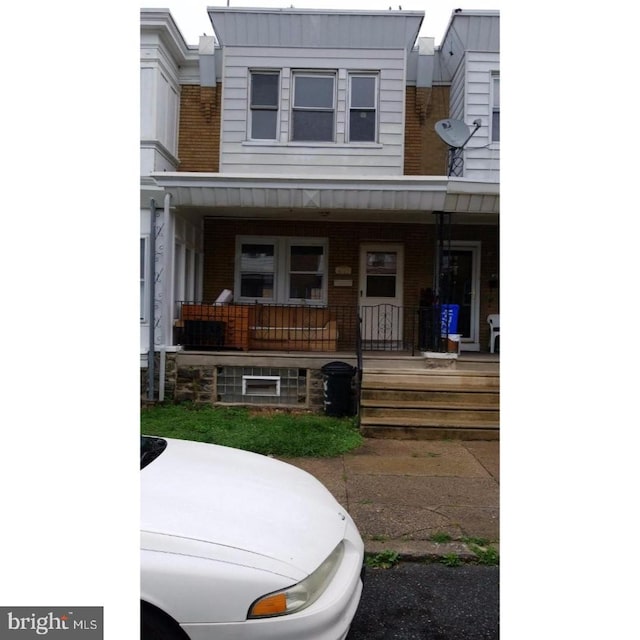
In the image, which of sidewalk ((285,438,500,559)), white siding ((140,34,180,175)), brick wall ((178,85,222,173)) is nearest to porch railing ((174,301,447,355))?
sidewalk ((285,438,500,559))

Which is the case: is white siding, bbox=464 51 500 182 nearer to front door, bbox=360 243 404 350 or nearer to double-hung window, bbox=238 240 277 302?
front door, bbox=360 243 404 350

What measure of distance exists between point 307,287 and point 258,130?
3197mm

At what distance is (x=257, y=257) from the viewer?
10.8 metres

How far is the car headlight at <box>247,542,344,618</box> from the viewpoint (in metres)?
2.07

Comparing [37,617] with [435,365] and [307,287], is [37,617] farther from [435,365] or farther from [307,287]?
[307,287]

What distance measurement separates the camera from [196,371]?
28.2 ft

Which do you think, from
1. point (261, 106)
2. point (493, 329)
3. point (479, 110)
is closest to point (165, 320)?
point (261, 106)

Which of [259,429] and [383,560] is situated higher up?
[259,429]

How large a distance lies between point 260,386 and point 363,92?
19.7ft

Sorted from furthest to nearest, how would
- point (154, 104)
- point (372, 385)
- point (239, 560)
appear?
point (154, 104) → point (372, 385) → point (239, 560)

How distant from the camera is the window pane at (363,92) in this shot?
34.2ft

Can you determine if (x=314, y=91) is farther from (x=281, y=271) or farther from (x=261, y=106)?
(x=281, y=271)

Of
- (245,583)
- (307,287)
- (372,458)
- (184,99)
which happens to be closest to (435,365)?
(372,458)

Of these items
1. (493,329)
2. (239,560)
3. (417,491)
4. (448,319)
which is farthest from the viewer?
(493,329)
